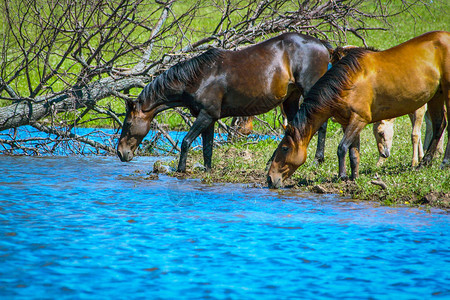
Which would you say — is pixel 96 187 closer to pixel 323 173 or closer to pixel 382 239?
pixel 323 173

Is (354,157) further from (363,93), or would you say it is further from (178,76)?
(178,76)

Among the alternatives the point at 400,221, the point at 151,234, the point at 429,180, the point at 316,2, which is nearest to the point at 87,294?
the point at 151,234

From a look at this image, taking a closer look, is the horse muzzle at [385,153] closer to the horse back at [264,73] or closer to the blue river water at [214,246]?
the horse back at [264,73]

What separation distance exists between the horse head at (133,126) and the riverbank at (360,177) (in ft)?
2.84

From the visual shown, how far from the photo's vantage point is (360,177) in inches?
287

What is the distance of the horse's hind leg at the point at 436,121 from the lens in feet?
26.0

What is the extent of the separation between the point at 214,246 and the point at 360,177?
345cm

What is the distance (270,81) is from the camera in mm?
8602

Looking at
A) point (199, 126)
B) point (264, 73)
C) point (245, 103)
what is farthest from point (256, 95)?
point (199, 126)

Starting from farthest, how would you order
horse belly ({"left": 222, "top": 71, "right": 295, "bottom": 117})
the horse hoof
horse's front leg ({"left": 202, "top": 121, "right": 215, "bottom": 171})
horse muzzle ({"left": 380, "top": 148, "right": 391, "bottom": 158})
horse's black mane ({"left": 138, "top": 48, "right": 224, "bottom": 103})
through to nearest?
horse's front leg ({"left": 202, "top": 121, "right": 215, "bottom": 171}), horse belly ({"left": 222, "top": 71, "right": 295, "bottom": 117}), horse's black mane ({"left": 138, "top": 48, "right": 224, "bottom": 103}), horse muzzle ({"left": 380, "top": 148, "right": 391, "bottom": 158}), the horse hoof

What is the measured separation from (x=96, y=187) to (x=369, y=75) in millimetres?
3913

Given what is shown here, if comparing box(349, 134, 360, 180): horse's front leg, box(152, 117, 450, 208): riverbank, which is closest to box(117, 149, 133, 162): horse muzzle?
box(152, 117, 450, 208): riverbank

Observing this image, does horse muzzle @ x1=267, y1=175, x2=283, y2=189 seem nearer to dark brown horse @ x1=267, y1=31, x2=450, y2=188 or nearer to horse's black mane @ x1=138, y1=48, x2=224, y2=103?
dark brown horse @ x1=267, y1=31, x2=450, y2=188

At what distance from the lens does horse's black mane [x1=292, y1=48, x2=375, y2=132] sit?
7004mm
